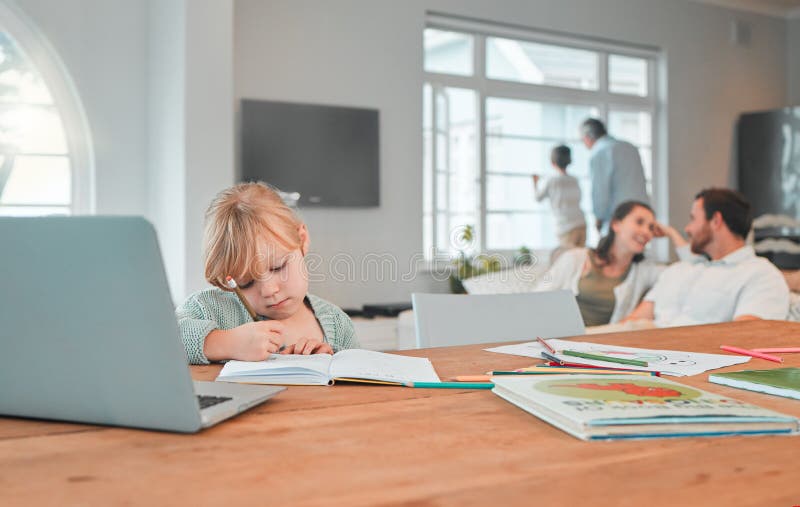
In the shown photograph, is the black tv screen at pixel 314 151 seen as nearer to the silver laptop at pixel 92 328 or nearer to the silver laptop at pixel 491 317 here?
the silver laptop at pixel 491 317

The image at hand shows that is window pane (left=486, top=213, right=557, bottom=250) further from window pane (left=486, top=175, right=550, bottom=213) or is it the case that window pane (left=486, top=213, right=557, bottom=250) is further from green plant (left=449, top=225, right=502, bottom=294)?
green plant (left=449, top=225, right=502, bottom=294)

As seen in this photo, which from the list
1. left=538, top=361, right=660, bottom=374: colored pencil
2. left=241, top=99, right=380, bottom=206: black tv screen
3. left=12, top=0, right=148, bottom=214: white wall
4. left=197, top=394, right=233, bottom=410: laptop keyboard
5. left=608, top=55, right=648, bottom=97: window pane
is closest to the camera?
left=197, top=394, right=233, bottom=410: laptop keyboard

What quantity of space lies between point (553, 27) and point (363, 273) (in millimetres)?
2429

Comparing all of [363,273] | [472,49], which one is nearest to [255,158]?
[363,273]

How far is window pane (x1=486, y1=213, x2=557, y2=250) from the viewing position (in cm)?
577

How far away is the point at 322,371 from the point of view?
1.08 metres

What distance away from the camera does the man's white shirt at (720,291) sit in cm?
266

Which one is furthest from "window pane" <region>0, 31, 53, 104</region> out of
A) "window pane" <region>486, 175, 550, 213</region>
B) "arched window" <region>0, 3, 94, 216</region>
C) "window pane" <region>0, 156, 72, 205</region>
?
"window pane" <region>486, 175, 550, 213</region>

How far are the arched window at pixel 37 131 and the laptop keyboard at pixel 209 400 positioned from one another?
3.73 meters

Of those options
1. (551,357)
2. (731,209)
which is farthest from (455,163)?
(551,357)

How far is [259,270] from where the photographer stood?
1.44m

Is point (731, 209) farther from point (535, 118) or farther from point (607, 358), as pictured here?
point (535, 118)

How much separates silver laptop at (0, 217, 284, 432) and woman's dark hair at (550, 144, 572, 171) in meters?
5.05

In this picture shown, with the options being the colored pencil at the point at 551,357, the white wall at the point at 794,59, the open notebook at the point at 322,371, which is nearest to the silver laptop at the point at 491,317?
the colored pencil at the point at 551,357
